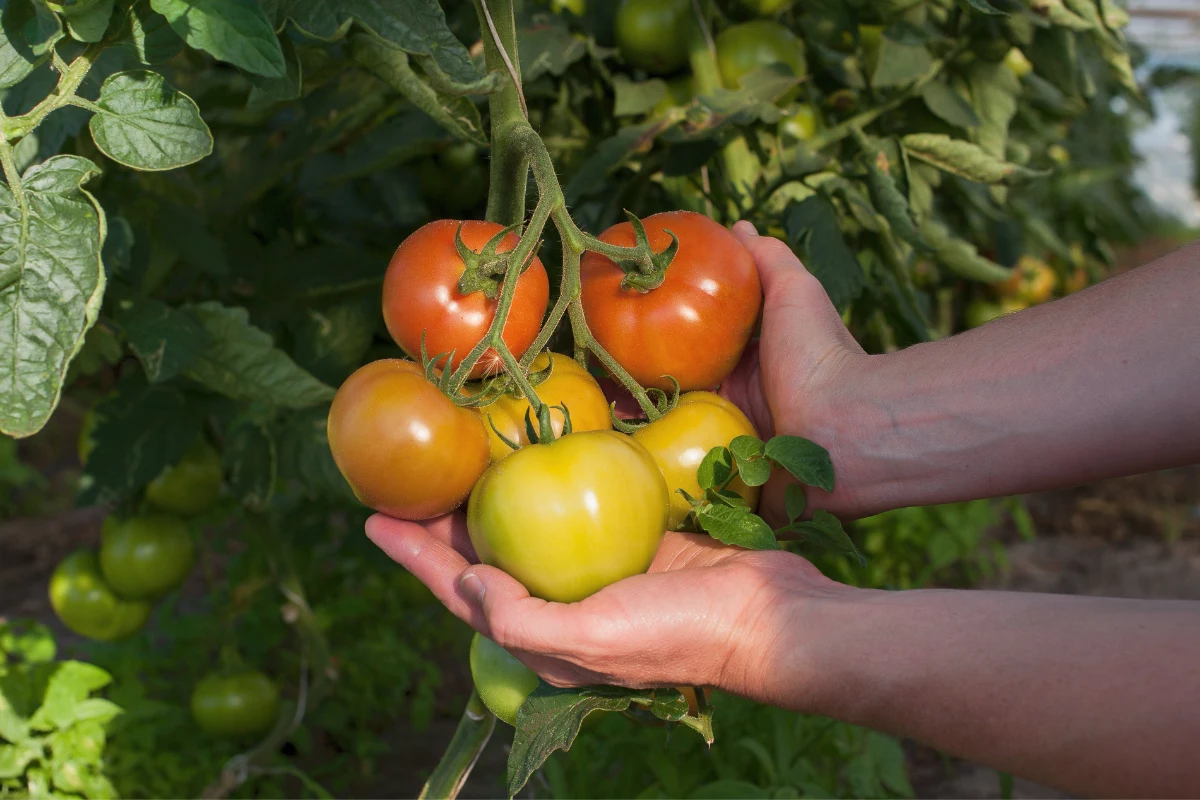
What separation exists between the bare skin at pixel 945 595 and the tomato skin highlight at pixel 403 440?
0.22 ft

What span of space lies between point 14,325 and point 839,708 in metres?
0.62

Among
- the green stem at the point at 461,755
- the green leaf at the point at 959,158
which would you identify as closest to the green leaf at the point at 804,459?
the green stem at the point at 461,755

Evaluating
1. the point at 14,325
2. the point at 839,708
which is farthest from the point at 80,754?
the point at 839,708

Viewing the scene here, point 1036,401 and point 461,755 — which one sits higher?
point 1036,401

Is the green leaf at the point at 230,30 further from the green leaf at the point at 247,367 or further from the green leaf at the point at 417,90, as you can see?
the green leaf at the point at 247,367

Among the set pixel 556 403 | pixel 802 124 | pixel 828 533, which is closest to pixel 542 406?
pixel 556 403

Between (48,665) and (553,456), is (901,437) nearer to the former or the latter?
(553,456)

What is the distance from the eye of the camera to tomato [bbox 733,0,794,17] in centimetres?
123

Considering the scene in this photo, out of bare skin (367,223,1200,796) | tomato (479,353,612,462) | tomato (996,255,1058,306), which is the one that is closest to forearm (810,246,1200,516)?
bare skin (367,223,1200,796)

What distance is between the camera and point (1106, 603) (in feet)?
2.32

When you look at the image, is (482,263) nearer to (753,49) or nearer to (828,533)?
(828,533)

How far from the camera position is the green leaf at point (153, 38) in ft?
2.27

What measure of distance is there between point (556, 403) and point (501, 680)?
25cm

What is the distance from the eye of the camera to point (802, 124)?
1.28 metres
